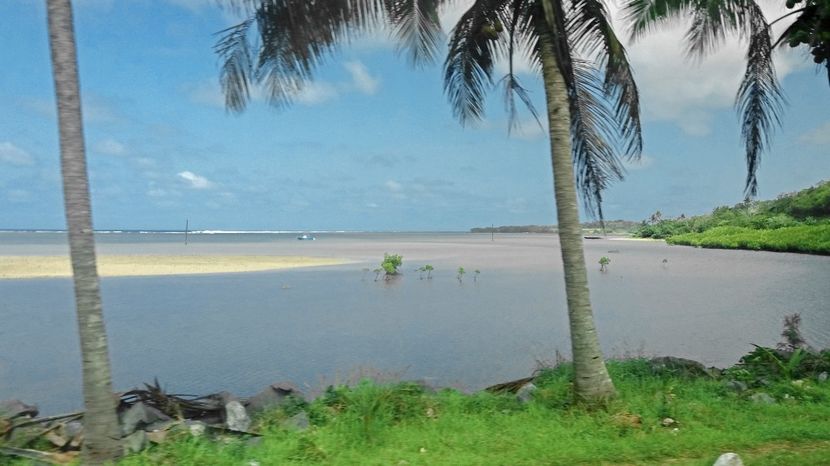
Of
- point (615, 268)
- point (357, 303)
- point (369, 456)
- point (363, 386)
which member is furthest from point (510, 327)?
point (615, 268)

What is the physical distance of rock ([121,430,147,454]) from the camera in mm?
4605

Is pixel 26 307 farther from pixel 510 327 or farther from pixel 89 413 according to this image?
pixel 89 413

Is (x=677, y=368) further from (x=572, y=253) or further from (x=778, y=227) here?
(x=778, y=227)

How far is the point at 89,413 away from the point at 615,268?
27249 mm

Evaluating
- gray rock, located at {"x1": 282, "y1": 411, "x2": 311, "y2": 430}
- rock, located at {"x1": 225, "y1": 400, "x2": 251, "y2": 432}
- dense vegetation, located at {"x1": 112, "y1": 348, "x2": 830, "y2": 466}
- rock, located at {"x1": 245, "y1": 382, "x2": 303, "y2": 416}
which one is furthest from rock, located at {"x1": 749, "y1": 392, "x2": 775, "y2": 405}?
rock, located at {"x1": 225, "y1": 400, "x2": 251, "y2": 432}

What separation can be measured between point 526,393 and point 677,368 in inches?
86.7

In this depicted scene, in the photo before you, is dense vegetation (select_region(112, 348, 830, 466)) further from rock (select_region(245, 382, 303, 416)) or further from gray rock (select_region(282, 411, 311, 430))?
rock (select_region(245, 382, 303, 416))

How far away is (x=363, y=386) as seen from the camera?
5.86 meters

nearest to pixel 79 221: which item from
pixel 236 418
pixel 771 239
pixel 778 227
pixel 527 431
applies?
pixel 236 418

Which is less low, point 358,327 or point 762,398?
point 762,398

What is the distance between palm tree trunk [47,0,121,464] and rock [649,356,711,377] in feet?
18.9

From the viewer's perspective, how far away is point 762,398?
619 centimetres

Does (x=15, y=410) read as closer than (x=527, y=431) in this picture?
No

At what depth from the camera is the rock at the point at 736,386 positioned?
665 centimetres
